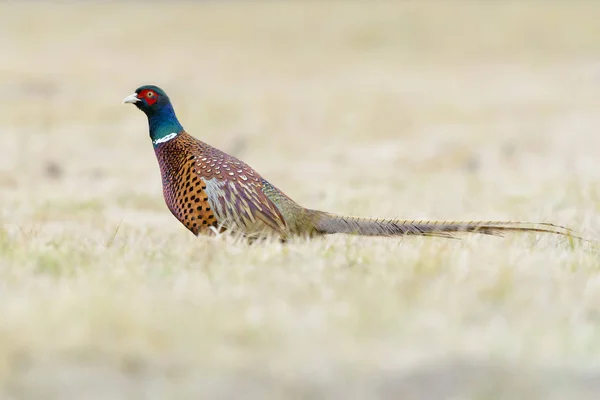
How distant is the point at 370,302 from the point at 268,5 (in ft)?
131

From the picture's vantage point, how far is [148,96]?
264 inches

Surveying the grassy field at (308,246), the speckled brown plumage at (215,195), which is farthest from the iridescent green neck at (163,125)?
the grassy field at (308,246)

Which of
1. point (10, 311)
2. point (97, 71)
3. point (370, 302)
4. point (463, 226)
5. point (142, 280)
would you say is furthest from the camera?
point (97, 71)

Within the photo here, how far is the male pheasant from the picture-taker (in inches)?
237

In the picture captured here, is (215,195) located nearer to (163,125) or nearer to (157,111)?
(163,125)

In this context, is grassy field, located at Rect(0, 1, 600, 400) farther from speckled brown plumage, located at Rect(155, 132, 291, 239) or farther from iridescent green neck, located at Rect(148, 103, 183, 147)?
iridescent green neck, located at Rect(148, 103, 183, 147)

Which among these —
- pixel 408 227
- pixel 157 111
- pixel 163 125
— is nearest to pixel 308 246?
pixel 408 227

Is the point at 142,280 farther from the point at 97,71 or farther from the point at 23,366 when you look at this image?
the point at 97,71

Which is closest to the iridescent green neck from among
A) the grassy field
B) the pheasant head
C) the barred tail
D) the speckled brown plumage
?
the pheasant head

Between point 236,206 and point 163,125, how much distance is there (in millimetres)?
864

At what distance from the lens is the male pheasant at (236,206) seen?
6.02 meters

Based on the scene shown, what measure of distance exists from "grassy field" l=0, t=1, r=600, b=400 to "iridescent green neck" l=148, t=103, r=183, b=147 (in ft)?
2.13

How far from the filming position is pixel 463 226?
5.77m

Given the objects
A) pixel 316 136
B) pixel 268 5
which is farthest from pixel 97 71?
pixel 268 5
